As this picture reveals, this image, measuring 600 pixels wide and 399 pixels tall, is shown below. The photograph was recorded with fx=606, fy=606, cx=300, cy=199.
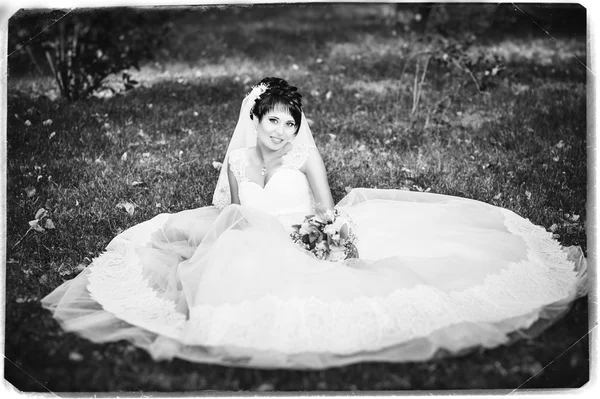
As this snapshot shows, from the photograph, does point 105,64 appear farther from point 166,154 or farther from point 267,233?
point 267,233

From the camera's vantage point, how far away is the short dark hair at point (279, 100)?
3.68m

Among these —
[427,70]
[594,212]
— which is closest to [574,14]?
[594,212]

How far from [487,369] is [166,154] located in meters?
3.22

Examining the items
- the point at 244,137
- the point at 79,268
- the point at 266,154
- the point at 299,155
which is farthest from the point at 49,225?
the point at 299,155

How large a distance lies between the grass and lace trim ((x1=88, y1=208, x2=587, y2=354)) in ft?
0.49

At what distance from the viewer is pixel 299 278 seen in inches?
120

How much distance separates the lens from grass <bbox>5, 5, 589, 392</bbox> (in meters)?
3.01

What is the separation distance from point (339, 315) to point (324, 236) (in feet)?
1.68

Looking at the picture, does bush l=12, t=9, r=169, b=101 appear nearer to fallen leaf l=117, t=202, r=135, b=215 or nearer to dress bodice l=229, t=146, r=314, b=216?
fallen leaf l=117, t=202, r=135, b=215

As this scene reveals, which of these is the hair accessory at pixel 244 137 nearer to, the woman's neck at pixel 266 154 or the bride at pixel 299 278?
the bride at pixel 299 278

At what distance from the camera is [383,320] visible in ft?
9.52

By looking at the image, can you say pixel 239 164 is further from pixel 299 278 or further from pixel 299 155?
pixel 299 278

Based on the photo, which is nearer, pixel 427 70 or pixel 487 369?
pixel 487 369

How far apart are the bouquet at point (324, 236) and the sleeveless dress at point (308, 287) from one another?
0.07 m
